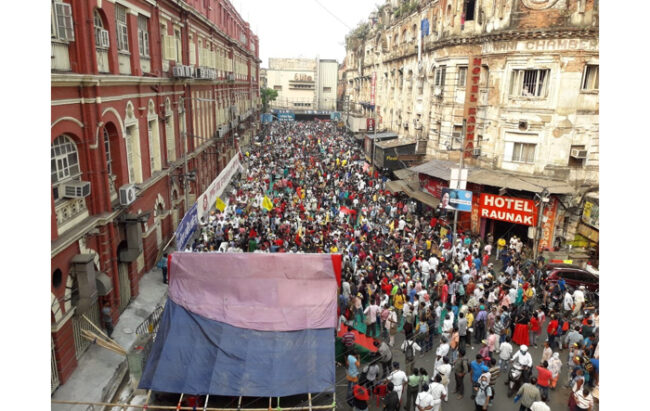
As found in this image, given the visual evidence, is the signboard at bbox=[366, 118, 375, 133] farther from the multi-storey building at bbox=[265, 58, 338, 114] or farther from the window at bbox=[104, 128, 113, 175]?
the multi-storey building at bbox=[265, 58, 338, 114]

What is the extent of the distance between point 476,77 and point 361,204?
31.8 ft

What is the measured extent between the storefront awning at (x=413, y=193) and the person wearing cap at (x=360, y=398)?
16.0m

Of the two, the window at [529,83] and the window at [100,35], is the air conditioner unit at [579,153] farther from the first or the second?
the window at [100,35]

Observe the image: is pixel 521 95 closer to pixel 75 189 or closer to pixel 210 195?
pixel 210 195

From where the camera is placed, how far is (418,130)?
34375 mm

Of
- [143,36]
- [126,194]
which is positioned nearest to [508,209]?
[126,194]

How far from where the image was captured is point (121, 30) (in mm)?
16359

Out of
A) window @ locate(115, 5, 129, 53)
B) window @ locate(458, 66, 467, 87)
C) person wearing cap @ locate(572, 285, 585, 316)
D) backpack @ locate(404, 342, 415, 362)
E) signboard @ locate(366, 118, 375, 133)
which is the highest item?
window @ locate(115, 5, 129, 53)

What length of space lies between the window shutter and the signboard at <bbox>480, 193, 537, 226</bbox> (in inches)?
87.5

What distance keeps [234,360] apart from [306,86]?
95194 mm

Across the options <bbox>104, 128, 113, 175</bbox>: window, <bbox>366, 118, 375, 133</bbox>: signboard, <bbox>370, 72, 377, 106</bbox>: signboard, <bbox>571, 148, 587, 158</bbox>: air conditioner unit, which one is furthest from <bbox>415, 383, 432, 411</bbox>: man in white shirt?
<bbox>370, 72, 377, 106</bbox>: signboard

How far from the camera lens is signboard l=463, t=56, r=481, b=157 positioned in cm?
2480

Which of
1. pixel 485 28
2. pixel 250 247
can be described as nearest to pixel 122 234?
pixel 250 247

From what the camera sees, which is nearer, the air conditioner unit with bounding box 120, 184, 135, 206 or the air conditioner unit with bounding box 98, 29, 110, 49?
the air conditioner unit with bounding box 98, 29, 110, 49
